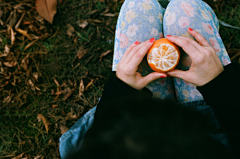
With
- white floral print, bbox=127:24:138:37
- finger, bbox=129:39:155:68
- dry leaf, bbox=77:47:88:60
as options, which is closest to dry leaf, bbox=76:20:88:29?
dry leaf, bbox=77:47:88:60

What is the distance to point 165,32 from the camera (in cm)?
123

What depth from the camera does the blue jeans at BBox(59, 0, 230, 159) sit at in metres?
1.14

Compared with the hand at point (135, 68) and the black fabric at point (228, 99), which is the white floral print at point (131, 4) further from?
the black fabric at point (228, 99)

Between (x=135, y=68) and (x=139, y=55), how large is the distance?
0.09m

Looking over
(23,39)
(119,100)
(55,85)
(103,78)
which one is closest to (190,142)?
(119,100)

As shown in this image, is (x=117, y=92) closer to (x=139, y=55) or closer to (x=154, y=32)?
(x=139, y=55)

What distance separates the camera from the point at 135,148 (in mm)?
750

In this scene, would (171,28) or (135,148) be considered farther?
(171,28)

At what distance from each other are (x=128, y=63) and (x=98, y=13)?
1116mm

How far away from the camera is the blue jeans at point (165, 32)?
1.14 m

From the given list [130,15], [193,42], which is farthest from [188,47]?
[130,15]

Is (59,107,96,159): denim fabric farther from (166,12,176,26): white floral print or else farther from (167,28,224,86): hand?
(166,12,176,26): white floral print

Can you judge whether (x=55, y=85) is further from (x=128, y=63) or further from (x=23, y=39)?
(x=128, y=63)

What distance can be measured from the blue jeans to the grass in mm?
592
